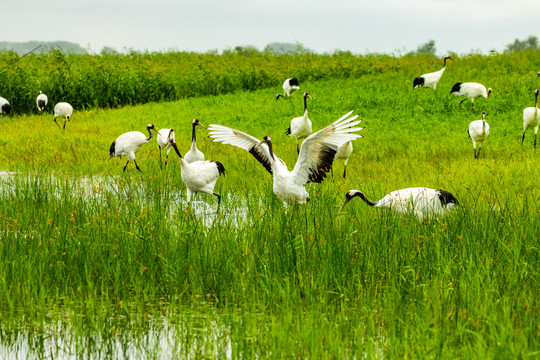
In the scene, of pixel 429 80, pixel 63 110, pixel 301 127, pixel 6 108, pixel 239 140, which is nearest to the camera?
pixel 239 140

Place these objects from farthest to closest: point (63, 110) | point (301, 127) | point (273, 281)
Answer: point (63, 110), point (301, 127), point (273, 281)

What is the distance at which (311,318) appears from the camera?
4129 millimetres

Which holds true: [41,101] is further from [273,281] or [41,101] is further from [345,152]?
[273,281]

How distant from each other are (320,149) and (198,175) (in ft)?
6.26

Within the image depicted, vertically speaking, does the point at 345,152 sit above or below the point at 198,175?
above

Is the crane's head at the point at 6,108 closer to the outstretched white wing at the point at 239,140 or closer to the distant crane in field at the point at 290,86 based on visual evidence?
the distant crane in field at the point at 290,86

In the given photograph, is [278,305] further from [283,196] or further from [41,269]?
[283,196]

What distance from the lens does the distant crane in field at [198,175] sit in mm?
8367

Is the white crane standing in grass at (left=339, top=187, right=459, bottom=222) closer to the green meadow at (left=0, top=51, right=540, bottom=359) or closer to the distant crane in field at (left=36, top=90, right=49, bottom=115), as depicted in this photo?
the green meadow at (left=0, top=51, right=540, bottom=359)

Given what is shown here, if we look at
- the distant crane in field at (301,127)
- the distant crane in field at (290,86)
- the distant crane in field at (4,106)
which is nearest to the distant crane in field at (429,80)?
the distant crane in field at (290,86)

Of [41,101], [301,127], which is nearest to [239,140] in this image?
[301,127]

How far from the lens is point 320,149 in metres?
7.16

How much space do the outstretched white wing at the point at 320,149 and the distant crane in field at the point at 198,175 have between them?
139 cm

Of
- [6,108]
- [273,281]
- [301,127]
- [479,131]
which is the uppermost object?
[6,108]
